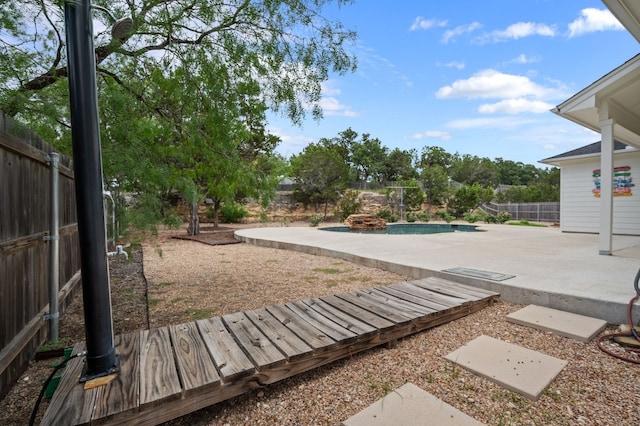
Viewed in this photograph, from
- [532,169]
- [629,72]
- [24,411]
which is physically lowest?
[24,411]

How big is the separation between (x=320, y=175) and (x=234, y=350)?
15.8m

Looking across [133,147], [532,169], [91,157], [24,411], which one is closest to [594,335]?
[91,157]

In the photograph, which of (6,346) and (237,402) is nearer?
(237,402)

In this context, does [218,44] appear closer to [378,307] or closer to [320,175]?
[378,307]

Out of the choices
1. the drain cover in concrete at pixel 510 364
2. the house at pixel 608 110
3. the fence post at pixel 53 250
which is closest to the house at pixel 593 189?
the house at pixel 608 110

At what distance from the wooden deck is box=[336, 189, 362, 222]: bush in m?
13.4

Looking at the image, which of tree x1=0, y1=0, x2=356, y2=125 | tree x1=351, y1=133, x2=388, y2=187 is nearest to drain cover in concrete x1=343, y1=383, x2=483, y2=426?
tree x1=0, y1=0, x2=356, y2=125

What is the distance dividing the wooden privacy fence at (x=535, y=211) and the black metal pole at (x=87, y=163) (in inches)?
685

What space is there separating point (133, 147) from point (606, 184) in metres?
6.30

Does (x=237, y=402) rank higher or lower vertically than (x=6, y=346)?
lower

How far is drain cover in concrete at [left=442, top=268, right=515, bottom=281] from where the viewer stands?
339 centimetres

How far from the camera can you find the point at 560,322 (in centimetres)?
248

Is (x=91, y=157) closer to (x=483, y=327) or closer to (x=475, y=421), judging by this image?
(x=475, y=421)

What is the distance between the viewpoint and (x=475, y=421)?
1414 millimetres
